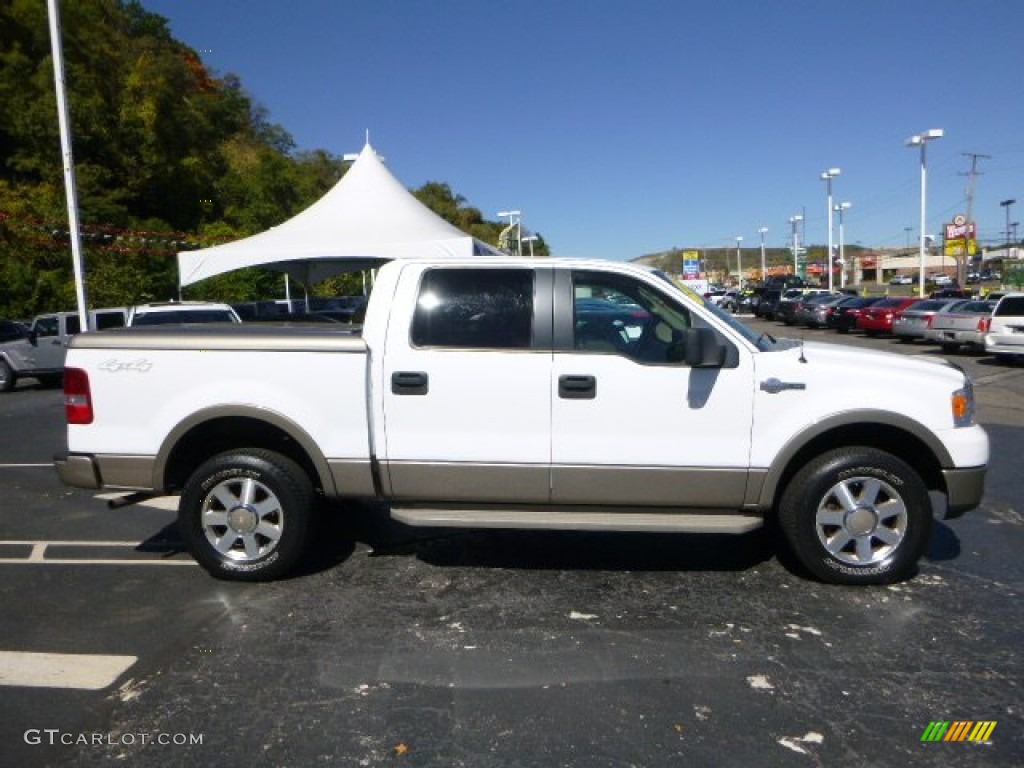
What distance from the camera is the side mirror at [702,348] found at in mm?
4398

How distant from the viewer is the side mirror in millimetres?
4398

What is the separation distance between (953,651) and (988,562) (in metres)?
1.54

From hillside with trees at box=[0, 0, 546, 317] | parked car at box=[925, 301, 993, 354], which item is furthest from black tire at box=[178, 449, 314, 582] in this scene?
hillside with trees at box=[0, 0, 546, 317]

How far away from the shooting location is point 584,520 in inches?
A: 181

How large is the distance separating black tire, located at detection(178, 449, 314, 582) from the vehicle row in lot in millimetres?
17057

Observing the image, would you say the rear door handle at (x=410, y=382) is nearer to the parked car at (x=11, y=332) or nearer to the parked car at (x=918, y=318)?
the parked car at (x=11, y=332)

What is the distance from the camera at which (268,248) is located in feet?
45.9

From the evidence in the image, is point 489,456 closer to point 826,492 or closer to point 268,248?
point 826,492

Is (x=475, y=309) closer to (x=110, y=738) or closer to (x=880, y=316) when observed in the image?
(x=110, y=738)

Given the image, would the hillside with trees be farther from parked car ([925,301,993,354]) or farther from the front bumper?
the front bumper

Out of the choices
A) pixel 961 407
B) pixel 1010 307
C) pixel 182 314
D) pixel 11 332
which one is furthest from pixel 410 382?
pixel 1010 307

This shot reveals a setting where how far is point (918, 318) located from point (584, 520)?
22017 mm

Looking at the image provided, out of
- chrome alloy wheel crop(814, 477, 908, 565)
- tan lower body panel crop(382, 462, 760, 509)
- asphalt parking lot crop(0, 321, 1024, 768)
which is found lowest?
asphalt parking lot crop(0, 321, 1024, 768)

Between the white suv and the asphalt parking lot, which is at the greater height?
the white suv
